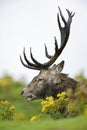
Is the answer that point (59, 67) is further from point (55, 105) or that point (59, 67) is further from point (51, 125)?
point (51, 125)

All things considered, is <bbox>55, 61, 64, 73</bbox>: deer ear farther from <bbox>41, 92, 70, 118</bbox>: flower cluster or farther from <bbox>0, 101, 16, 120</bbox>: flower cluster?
<bbox>0, 101, 16, 120</bbox>: flower cluster

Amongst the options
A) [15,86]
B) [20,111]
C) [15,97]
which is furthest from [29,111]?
[15,86]

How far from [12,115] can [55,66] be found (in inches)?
70.4

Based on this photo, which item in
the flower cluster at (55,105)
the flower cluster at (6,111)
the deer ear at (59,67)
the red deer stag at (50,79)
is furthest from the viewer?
the deer ear at (59,67)

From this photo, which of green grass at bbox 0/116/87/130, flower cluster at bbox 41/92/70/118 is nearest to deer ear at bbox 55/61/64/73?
flower cluster at bbox 41/92/70/118

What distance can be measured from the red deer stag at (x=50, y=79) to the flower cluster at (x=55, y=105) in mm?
996

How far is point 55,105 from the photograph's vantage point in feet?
44.7

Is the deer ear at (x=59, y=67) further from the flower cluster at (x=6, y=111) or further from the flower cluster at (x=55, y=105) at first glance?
the flower cluster at (x=6, y=111)

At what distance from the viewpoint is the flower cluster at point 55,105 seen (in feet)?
44.5

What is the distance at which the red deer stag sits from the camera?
49.1ft

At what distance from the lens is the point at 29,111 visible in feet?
83.3

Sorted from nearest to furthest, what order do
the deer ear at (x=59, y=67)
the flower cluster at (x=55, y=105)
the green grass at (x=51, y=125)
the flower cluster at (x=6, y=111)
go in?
the green grass at (x=51, y=125) → the flower cluster at (x=55, y=105) → the flower cluster at (x=6, y=111) → the deer ear at (x=59, y=67)

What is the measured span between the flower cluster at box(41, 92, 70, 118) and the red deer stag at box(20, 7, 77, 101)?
1.00 m

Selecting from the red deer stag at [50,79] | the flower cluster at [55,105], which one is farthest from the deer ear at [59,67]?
the flower cluster at [55,105]
